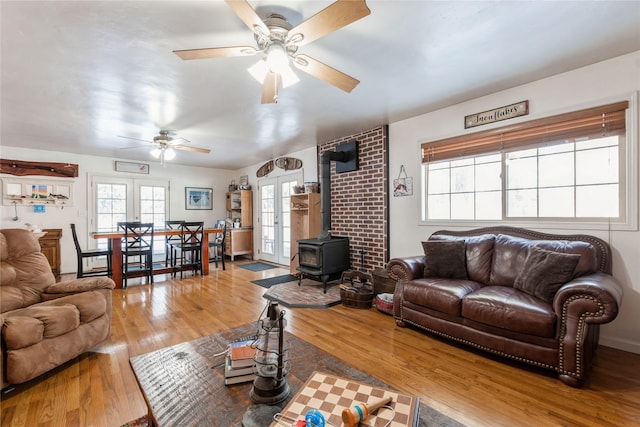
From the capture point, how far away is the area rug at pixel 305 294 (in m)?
3.48

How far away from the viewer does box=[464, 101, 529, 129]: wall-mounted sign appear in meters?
2.82

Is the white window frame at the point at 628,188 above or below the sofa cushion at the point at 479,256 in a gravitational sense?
above

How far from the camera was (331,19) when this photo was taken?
147 cm

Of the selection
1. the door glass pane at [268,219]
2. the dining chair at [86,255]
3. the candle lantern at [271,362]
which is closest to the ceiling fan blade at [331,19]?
the candle lantern at [271,362]

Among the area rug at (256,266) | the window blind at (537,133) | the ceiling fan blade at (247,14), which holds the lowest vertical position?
the area rug at (256,266)

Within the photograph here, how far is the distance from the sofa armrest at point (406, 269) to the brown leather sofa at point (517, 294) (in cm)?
1

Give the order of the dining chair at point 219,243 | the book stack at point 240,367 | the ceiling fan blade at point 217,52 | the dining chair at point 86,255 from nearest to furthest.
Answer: the book stack at point 240,367 → the ceiling fan blade at point 217,52 → the dining chair at point 86,255 → the dining chair at point 219,243

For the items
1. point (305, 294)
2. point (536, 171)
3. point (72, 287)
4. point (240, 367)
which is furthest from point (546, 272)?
point (72, 287)

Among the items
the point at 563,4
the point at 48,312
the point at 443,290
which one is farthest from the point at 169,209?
the point at 563,4

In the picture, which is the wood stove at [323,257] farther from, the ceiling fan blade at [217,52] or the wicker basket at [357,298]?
the ceiling fan blade at [217,52]

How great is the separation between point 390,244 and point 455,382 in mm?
2237

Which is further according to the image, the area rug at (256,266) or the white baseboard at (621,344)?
the area rug at (256,266)

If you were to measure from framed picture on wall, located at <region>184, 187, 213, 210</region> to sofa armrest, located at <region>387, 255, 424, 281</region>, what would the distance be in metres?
5.81

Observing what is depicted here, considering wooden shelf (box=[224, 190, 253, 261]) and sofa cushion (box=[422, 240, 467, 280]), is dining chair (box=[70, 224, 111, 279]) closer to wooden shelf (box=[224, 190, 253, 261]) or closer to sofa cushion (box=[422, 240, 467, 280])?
wooden shelf (box=[224, 190, 253, 261])
